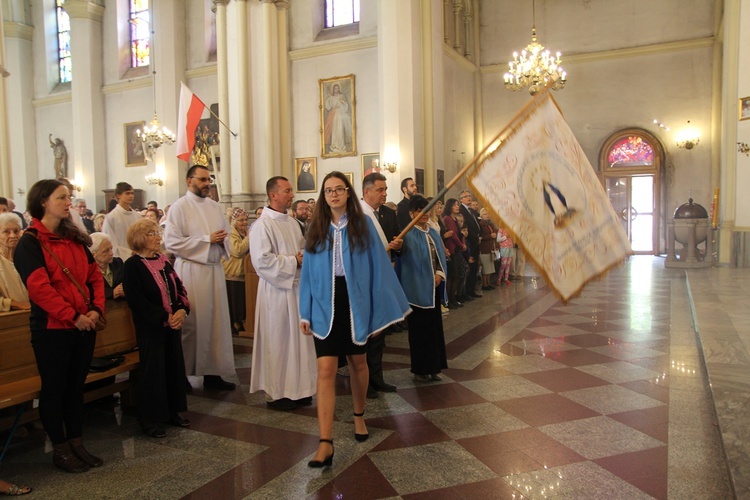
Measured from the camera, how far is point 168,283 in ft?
13.7

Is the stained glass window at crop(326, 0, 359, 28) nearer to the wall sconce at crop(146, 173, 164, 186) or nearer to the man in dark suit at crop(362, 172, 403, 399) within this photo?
the wall sconce at crop(146, 173, 164, 186)

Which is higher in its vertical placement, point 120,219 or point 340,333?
point 120,219

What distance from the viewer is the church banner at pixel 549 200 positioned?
3.51 m

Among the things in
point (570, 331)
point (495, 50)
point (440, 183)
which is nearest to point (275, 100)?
point (440, 183)

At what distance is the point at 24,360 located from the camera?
3723 mm

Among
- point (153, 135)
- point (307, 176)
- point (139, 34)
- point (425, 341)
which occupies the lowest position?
point (425, 341)

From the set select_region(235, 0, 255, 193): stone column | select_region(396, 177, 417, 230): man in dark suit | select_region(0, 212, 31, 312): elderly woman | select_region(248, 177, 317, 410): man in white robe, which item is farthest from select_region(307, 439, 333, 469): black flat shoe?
select_region(235, 0, 255, 193): stone column

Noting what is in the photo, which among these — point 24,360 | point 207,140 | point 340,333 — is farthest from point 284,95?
point 340,333

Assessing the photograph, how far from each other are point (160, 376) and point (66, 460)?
0.80 metres

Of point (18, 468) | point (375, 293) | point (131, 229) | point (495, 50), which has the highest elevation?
point (495, 50)

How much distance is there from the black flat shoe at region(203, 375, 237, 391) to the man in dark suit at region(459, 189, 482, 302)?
18.4 ft

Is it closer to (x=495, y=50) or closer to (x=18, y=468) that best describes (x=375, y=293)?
(x=18, y=468)

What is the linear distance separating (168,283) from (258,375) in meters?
0.99

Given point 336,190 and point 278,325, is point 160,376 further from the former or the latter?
point 336,190
